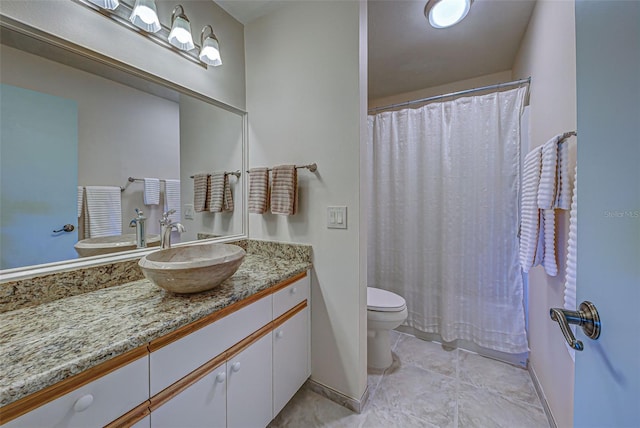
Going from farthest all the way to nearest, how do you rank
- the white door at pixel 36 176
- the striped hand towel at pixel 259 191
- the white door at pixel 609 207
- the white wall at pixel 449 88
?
the white wall at pixel 449 88 < the striped hand towel at pixel 259 191 < the white door at pixel 36 176 < the white door at pixel 609 207

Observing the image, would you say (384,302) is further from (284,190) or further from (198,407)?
(198,407)

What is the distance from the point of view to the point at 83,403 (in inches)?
22.8

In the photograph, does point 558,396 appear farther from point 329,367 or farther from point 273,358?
point 273,358

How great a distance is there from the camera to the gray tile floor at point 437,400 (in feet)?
4.27

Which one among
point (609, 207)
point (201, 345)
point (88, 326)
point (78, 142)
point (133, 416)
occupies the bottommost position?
point (133, 416)

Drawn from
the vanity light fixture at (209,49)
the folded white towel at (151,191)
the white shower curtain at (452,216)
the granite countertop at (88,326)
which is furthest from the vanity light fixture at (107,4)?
the white shower curtain at (452,216)

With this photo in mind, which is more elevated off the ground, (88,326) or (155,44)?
(155,44)

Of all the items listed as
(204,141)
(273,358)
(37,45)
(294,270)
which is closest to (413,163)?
(294,270)

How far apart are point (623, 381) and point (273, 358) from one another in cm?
116

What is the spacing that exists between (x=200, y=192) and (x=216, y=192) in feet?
0.33

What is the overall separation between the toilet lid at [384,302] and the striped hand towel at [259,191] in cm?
99

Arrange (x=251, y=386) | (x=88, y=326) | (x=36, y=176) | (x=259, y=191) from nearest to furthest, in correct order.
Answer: (x=88, y=326), (x=36, y=176), (x=251, y=386), (x=259, y=191)

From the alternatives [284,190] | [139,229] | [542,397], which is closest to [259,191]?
[284,190]

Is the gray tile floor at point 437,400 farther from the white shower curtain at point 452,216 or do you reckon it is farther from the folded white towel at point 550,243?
the folded white towel at point 550,243
